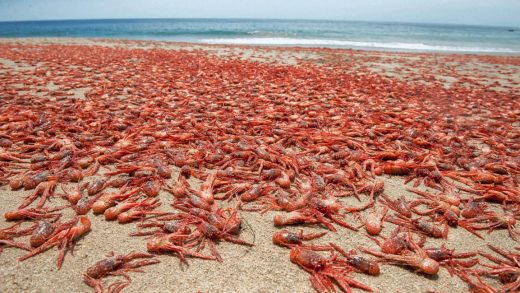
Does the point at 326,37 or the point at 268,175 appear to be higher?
the point at 326,37

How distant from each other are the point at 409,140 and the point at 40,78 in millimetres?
10574

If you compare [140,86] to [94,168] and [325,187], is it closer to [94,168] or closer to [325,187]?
[94,168]

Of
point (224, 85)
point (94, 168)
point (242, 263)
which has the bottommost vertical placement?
point (242, 263)

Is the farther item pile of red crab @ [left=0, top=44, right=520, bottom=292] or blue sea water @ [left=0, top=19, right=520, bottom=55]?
blue sea water @ [left=0, top=19, right=520, bottom=55]

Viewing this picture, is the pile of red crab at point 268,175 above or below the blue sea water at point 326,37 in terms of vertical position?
below

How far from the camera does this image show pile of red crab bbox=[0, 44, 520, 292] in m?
2.48

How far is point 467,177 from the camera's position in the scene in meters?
3.83

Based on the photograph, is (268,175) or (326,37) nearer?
(268,175)

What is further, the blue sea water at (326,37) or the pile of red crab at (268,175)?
the blue sea water at (326,37)

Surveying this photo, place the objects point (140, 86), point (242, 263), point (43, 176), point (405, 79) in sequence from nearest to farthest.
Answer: point (242, 263) → point (43, 176) → point (140, 86) → point (405, 79)

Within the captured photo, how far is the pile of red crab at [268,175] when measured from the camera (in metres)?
2.48

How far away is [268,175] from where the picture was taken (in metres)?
3.60

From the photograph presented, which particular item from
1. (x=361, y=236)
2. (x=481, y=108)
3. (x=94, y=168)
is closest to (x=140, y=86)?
(x=94, y=168)

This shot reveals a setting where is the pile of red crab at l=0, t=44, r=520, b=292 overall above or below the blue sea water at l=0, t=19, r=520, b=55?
below
